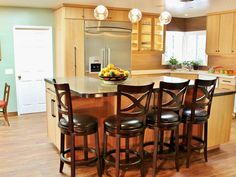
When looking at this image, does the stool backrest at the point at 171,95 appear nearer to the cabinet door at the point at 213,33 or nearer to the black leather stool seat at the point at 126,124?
the black leather stool seat at the point at 126,124

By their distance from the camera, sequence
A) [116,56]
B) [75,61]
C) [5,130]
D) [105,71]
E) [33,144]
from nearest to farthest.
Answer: [105,71] < [33,144] < [5,130] < [75,61] < [116,56]

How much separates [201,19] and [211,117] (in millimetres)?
4546

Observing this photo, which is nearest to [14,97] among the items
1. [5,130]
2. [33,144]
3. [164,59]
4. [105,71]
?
[5,130]

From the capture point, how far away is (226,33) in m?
6.77

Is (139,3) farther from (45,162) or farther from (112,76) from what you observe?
(45,162)

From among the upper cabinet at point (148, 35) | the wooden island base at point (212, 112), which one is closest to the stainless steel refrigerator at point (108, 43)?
the upper cabinet at point (148, 35)

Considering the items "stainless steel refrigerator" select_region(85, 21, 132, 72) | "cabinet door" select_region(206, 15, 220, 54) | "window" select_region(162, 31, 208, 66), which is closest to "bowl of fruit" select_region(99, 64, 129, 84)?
"stainless steel refrigerator" select_region(85, 21, 132, 72)

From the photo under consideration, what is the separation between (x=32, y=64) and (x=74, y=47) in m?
1.28

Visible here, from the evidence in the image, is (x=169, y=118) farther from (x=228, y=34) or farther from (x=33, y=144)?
(x=228, y=34)

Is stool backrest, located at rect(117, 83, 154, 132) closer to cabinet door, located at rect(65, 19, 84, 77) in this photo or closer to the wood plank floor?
the wood plank floor

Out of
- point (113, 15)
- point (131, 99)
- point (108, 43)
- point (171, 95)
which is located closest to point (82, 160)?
point (131, 99)

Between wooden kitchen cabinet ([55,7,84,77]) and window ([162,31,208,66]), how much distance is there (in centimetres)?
307

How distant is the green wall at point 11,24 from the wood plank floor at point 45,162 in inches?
64.8

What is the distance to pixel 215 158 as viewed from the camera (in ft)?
13.3
